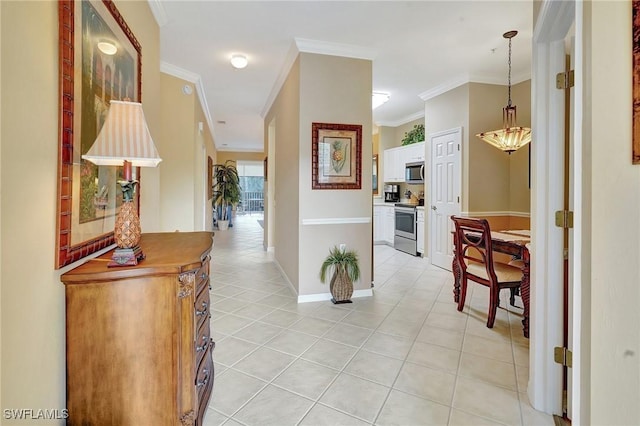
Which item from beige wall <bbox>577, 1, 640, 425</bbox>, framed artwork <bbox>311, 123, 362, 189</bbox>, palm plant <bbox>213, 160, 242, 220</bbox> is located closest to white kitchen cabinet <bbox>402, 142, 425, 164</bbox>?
framed artwork <bbox>311, 123, 362, 189</bbox>

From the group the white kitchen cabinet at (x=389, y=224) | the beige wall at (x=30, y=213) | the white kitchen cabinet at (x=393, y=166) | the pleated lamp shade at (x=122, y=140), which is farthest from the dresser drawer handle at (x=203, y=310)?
the white kitchen cabinet at (x=393, y=166)

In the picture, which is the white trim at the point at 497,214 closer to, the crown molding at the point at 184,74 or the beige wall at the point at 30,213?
the crown molding at the point at 184,74

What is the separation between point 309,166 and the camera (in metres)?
3.39

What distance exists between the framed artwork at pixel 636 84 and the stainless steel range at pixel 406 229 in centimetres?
486

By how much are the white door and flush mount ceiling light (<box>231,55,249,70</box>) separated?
9.99ft

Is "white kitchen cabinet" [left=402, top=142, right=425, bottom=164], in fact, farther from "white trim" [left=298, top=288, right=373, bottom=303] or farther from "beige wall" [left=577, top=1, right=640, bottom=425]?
"beige wall" [left=577, top=1, right=640, bottom=425]

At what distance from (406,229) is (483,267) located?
302 centimetres

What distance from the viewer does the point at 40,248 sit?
1.02 metres

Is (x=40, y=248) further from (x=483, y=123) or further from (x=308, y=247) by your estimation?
(x=483, y=123)

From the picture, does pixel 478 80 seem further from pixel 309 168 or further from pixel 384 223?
pixel 384 223

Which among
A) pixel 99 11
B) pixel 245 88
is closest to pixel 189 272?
pixel 99 11

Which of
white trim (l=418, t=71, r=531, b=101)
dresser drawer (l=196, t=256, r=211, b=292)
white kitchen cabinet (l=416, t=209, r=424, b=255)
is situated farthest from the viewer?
white kitchen cabinet (l=416, t=209, r=424, b=255)

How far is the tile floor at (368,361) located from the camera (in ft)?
5.49

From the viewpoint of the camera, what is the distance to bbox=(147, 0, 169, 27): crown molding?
2.54m
